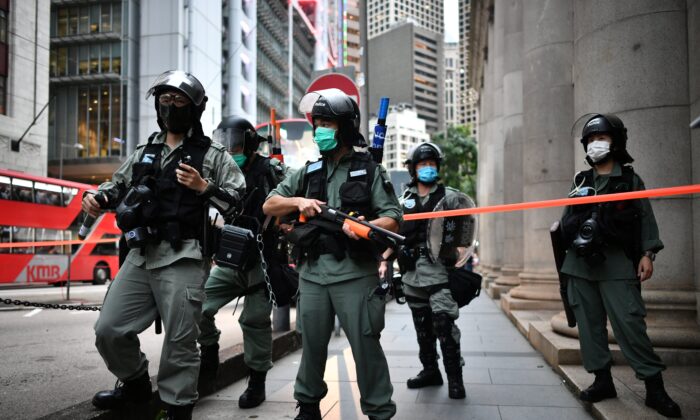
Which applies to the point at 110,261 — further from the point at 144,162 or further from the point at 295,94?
the point at 295,94

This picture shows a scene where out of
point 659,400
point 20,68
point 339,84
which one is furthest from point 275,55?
point 659,400

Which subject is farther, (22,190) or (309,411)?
(22,190)

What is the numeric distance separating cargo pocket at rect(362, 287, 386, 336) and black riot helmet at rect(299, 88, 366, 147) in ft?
3.19

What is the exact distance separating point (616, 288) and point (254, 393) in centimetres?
270

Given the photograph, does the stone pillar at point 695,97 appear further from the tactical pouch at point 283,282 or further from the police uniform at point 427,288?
the tactical pouch at point 283,282

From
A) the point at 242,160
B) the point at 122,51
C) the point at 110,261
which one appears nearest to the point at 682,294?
the point at 242,160

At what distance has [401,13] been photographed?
512 ft

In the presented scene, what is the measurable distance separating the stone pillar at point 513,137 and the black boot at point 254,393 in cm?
1041

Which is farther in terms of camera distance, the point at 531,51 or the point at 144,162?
the point at 531,51

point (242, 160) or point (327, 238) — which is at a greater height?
point (242, 160)

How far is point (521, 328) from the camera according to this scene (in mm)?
8188

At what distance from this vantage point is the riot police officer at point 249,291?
4.45 metres

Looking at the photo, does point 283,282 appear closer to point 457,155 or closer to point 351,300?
point 351,300

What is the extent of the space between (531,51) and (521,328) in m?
4.78
